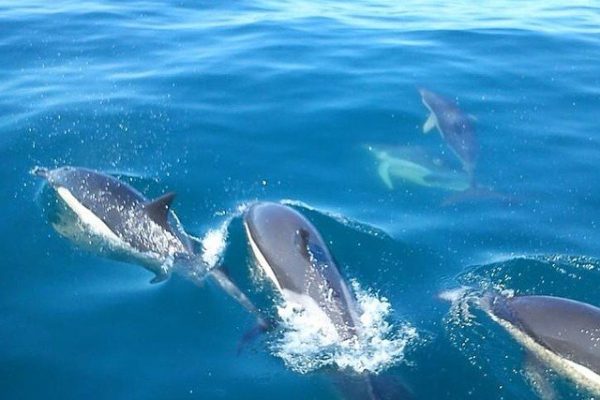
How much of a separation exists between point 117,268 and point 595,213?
7.01 m

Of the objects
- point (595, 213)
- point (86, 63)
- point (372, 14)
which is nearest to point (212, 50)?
point (86, 63)

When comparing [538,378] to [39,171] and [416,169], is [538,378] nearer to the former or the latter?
[416,169]

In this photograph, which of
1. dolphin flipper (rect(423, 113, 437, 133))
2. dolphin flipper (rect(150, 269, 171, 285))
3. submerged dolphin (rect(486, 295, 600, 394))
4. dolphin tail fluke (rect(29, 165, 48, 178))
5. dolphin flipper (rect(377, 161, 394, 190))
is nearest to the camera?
submerged dolphin (rect(486, 295, 600, 394))

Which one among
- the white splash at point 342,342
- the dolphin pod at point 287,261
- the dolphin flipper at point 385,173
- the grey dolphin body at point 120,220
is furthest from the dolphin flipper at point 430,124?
the white splash at point 342,342

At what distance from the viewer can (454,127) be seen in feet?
44.5

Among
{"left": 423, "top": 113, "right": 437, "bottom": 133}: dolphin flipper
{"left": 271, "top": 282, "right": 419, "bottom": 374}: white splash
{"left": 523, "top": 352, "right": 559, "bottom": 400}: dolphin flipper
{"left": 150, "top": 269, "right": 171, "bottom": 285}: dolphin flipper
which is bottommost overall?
{"left": 523, "top": 352, "right": 559, "bottom": 400}: dolphin flipper

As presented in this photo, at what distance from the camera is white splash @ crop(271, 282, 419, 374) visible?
25.6 feet

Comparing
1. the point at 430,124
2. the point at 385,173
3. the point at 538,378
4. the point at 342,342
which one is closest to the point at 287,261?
the point at 342,342

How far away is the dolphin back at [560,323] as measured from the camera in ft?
25.7

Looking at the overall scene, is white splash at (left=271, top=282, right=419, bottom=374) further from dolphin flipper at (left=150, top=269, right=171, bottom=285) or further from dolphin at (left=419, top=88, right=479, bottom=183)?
dolphin at (left=419, top=88, right=479, bottom=183)

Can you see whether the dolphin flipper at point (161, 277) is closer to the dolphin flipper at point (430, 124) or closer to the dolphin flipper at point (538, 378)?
the dolphin flipper at point (538, 378)

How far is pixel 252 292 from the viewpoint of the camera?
9133mm

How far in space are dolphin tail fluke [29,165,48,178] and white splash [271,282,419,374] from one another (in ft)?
16.0

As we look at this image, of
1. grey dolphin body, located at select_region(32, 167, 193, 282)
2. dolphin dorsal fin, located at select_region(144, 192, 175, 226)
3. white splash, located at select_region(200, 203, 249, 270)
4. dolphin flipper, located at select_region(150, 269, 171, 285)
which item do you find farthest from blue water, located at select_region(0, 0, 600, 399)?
dolphin dorsal fin, located at select_region(144, 192, 175, 226)
